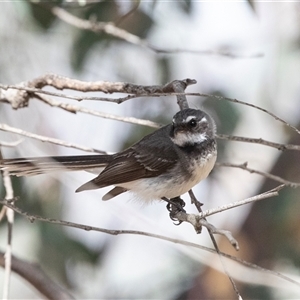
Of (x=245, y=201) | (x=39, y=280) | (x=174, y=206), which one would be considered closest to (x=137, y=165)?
(x=174, y=206)

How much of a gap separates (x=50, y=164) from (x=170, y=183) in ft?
1.84

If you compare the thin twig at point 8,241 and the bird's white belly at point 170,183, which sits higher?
the bird's white belly at point 170,183

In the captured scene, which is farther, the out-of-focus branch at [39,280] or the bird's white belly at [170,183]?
the bird's white belly at [170,183]

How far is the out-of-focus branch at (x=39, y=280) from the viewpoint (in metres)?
2.66

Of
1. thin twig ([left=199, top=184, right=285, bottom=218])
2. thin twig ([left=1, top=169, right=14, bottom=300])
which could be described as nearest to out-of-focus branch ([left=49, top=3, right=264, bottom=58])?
thin twig ([left=1, top=169, right=14, bottom=300])

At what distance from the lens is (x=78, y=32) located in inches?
148

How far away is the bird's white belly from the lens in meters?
2.77

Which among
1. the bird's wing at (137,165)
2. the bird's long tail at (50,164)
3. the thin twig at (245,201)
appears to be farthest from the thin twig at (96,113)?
the thin twig at (245,201)

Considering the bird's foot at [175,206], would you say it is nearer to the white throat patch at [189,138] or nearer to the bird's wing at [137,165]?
the bird's wing at [137,165]

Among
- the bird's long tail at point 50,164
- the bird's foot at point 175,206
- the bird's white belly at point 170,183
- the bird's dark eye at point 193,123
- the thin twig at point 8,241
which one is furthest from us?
the bird's dark eye at point 193,123

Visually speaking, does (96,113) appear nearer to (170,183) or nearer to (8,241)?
(170,183)

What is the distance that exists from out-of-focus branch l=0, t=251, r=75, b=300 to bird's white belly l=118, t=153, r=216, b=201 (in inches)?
22.3

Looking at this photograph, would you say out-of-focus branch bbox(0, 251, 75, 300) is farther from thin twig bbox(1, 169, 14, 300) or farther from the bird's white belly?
the bird's white belly

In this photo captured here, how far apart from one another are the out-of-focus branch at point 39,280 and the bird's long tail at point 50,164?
43 centimetres
